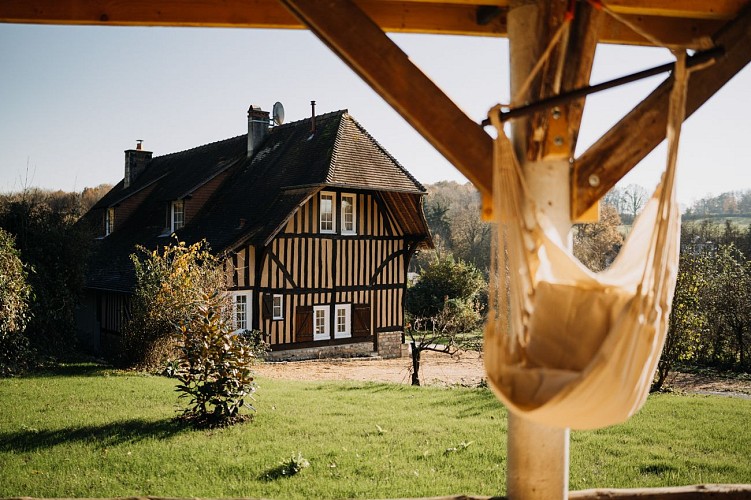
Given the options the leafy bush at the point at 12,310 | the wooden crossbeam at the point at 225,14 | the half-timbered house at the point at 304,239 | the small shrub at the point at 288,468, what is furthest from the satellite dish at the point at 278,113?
the wooden crossbeam at the point at 225,14

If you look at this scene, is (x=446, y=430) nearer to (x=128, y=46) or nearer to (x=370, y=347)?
(x=128, y=46)

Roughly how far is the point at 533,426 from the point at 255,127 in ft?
62.4

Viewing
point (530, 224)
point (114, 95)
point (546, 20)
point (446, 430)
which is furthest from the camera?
point (114, 95)

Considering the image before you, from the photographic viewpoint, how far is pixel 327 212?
16.6 metres

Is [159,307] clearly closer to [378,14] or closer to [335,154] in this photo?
[335,154]

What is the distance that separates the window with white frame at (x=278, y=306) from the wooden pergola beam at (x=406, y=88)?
45.7ft

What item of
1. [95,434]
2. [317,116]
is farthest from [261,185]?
[95,434]

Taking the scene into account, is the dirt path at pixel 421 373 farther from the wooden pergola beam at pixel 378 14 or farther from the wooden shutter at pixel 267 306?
→ the wooden pergola beam at pixel 378 14

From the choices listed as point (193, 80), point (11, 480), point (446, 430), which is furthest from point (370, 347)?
point (11, 480)

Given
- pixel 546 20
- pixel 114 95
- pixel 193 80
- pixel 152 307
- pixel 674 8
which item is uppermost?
pixel 114 95

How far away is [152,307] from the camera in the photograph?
40.1ft

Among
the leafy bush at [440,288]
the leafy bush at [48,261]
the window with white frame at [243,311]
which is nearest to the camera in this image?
the leafy bush at [48,261]

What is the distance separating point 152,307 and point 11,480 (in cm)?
726

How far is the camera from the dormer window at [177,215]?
18694 mm
